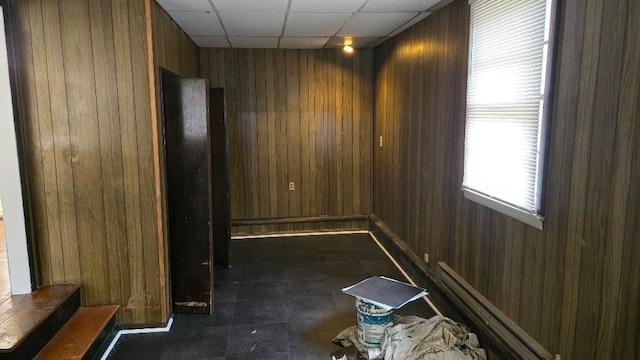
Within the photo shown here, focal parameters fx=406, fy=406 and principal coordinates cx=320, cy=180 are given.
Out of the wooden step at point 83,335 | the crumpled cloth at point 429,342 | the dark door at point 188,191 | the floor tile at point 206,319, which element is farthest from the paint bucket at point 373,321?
the wooden step at point 83,335

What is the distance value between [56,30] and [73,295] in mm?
1772

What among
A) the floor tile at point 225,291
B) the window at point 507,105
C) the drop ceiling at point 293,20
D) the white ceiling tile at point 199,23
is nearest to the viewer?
the window at point 507,105

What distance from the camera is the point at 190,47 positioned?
4.37 meters

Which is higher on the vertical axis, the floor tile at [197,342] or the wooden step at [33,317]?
the wooden step at [33,317]

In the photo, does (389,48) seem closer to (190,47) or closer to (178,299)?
(190,47)

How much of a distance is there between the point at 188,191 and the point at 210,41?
7.13 feet

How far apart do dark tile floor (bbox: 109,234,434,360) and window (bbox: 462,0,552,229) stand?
52.3 inches

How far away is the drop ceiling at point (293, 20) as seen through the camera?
311cm

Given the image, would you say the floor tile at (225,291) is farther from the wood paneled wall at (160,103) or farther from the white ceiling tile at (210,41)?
the white ceiling tile at (210,41)

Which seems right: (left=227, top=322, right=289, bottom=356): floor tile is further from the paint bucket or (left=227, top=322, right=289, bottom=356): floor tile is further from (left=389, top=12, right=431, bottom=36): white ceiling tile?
(left=389, top=12, right=431, bottom=36): white ceiling tile

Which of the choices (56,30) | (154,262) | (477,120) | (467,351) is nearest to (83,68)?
(56,30)

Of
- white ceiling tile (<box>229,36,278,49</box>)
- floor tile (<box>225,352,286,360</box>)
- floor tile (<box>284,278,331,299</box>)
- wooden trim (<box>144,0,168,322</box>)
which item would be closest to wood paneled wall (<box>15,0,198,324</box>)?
wooden trim (<box>144,0,168,322</box>)

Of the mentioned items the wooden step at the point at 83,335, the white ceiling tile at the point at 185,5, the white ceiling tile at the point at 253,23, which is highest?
the white ceiling tile at the point at 253,23

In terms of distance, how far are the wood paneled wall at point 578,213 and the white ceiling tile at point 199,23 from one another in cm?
198
